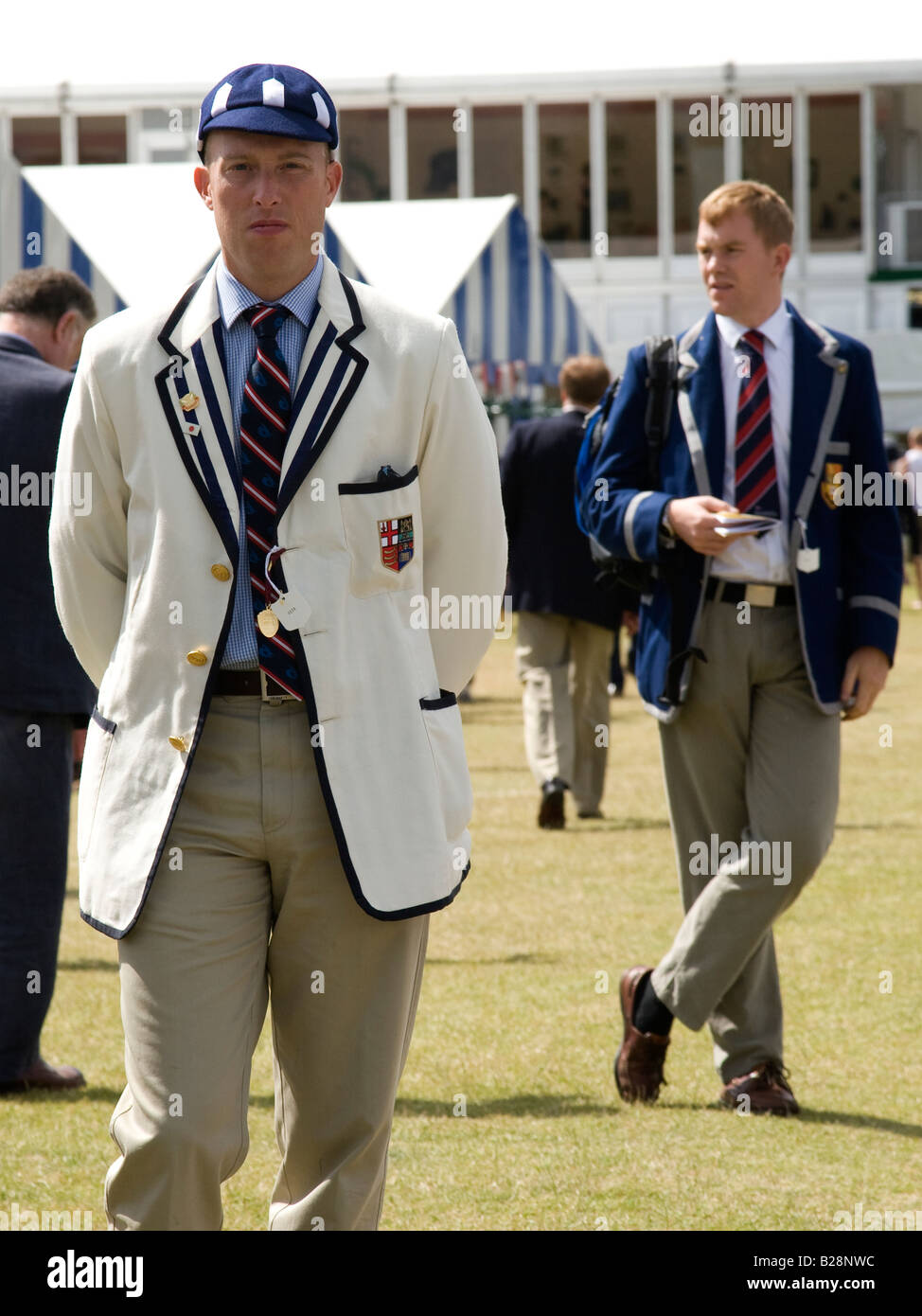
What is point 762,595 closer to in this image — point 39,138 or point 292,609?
point 292,609

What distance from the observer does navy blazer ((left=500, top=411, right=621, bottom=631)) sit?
1034 cm

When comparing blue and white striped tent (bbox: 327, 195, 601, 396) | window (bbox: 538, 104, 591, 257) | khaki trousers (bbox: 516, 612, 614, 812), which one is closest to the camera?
khaki trousers (bbox: 516, 612, 614, 812)

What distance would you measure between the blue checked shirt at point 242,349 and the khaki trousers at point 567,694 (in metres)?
7.29

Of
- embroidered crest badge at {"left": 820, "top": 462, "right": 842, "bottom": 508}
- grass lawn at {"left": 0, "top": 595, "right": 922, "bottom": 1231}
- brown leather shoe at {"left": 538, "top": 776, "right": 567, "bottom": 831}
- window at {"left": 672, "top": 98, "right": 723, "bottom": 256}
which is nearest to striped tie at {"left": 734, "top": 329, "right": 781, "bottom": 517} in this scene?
embroidered crest badge at {"left": 820, "top": 462, "right": 842, "bottom": 508}

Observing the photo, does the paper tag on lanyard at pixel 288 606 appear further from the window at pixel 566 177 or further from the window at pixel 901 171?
the window at pixel 901 171

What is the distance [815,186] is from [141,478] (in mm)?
35418

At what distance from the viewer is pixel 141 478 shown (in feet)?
10.1

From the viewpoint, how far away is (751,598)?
4969mm

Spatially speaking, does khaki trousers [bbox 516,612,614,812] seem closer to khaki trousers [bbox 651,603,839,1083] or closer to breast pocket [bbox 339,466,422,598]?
khaki trousers [bbox 651,603,839,1083]

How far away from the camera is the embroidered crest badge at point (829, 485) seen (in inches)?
195

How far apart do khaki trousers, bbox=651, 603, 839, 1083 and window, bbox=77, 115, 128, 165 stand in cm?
3305

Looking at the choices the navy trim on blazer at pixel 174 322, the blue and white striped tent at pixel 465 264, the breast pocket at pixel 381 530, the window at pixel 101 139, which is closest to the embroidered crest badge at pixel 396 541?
the breast pocket at pixel 381 530

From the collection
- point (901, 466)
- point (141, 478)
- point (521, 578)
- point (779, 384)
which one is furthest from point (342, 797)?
point (901, 466)
